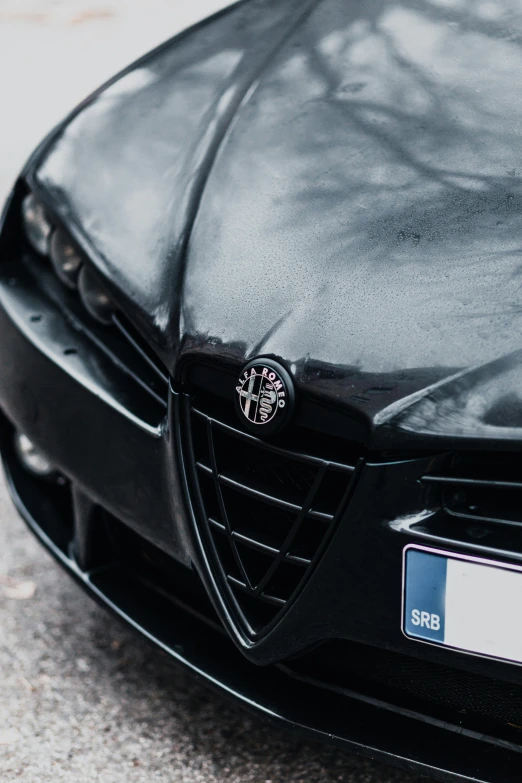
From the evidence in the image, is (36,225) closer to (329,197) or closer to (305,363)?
(329,197)

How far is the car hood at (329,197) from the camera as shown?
145 centimetres

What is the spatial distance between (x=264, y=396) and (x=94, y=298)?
59 cm

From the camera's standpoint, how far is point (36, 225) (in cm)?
218

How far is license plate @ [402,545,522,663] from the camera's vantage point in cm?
133

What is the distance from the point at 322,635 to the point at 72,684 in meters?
0.90

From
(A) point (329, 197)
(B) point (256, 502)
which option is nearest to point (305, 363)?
(B) point (256, 502)

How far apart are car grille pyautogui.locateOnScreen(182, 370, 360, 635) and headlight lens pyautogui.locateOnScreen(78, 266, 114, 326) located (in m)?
0.38

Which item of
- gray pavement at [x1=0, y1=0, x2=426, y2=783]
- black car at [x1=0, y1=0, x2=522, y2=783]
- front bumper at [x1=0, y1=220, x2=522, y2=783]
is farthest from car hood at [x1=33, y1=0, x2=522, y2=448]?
gray pavement at [x1=0, y1=0, x2=426, y2=783]

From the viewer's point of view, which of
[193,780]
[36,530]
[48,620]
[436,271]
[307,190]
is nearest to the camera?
[436,271]

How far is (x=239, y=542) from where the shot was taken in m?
1.59

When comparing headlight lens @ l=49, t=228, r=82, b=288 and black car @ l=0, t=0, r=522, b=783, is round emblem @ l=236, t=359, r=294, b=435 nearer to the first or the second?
black car @ l=0, t=0, r=522, b=783

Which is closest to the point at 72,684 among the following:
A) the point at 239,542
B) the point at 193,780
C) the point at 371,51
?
the point at 193,780

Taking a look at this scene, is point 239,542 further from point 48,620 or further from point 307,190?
point 48,620

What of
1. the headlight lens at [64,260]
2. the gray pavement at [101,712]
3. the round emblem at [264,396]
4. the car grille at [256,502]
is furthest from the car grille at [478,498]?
the headlight lens at [64,260]
